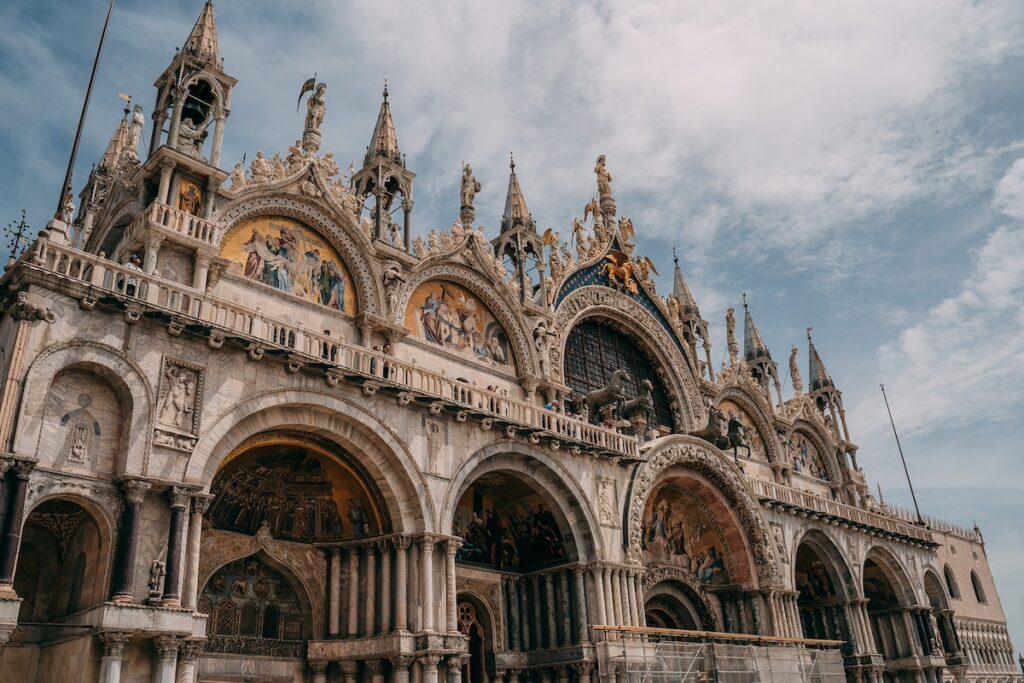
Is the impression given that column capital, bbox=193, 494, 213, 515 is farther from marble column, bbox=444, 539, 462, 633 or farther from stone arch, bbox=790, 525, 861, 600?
stone arch, bbox=790, 525, 861, 600

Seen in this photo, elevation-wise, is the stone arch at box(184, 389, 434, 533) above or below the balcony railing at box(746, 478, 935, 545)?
below

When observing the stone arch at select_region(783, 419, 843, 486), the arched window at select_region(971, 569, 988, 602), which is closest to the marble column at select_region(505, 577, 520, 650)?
the stone arch at select_region(783, 419, 843, 486)

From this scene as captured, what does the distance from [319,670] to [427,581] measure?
292 centimetres

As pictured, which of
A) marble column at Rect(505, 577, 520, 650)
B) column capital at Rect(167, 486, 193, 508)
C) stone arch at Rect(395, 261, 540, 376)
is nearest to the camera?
column capital at Rect(167, 486, 193, 508)

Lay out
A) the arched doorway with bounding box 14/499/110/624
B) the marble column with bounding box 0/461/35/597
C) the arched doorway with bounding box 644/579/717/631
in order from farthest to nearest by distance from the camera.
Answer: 1. the arched doorway with bounding box 644/579/717/631
2. the arched doorway with bounding box 14/499/110/624
3. the marble column with bounding box 0/461/35/597

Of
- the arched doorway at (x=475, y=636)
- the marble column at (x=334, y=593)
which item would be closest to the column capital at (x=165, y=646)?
the marble column at (x=334, y=593)

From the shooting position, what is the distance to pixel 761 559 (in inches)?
1072

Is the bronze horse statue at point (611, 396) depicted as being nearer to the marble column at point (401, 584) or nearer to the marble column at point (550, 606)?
the marble column at point (550, 606)

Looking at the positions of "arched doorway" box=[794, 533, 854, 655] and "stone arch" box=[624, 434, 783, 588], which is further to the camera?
"arched doorway" box=[794, 533, 854, 655]

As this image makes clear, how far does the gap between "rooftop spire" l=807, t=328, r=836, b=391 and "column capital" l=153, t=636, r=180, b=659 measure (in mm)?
36218

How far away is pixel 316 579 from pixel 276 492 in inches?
82.0

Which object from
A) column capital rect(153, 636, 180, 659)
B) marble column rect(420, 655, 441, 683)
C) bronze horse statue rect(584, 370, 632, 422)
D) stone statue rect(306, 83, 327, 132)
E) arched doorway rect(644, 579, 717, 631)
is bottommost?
marble column rect(420, 655, 441, 683)

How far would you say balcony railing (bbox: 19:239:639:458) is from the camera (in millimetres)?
14531

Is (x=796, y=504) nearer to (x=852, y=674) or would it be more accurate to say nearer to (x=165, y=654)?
(x=852, y=674)
